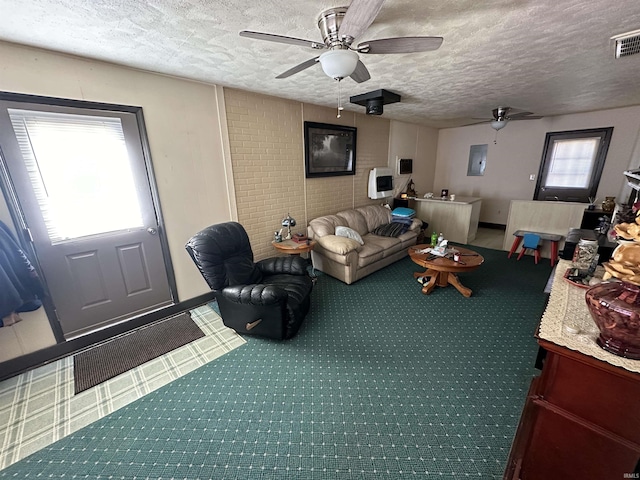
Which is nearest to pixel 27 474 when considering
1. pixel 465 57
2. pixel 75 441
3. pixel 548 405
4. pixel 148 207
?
pixel 75 441

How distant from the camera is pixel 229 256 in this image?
2.52m

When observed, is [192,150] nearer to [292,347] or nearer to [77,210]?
[77,210]

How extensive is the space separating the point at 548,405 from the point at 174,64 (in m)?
3.26

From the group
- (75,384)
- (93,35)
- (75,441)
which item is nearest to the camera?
(75,441)

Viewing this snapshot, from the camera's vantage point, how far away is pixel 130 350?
92.9 inches

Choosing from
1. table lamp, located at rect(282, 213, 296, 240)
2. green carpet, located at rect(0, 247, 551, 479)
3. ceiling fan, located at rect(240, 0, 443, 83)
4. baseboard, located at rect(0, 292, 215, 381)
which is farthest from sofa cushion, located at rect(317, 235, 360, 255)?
ceiling fan, located at rect(240, 0, 443, 83)

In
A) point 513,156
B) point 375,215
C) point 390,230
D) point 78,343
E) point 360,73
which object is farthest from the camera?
point 513,156

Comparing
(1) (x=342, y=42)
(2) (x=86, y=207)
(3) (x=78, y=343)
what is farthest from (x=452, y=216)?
(3) (x=78, y=343)

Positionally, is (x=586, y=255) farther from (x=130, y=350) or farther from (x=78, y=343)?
(x=78, y=343)

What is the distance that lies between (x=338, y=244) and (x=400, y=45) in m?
2.18

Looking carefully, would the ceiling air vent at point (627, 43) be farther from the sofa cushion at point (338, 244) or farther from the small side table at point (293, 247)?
the small side table at point (293, 247)

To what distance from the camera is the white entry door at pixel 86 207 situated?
2041 millimetres

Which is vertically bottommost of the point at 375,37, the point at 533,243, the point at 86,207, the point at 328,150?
the point at 533,243

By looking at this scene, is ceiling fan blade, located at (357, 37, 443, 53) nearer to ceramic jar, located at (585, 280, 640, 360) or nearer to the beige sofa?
ceramic jar, located at (585, 280, 640, 360)
